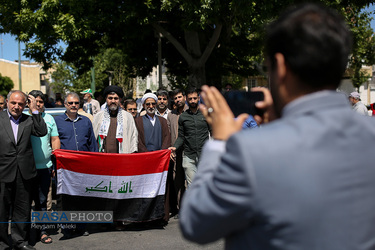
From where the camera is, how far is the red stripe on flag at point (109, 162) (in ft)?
19.5

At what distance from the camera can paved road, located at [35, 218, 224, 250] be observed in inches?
215

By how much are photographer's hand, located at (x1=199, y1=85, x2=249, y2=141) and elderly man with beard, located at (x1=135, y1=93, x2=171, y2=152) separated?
17.5 ft

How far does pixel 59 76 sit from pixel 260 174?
46159 millimetres

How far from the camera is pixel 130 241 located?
5.71 metres

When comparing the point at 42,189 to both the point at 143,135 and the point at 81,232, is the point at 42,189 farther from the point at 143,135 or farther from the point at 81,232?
the point at 143,135

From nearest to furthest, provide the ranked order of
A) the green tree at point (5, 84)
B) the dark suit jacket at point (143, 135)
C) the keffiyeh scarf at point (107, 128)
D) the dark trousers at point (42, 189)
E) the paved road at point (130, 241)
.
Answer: the paved road at point (130, 241) < the dark trousers at point (42, 189) < the keffiyeh scarf at point (107, 128) < the dark suit jacket at point (143, 135) < the green tree at point (5, 84)

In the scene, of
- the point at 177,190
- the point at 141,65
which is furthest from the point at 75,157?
the point at 141,65

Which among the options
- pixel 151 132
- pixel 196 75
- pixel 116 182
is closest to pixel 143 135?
pixel 151 132

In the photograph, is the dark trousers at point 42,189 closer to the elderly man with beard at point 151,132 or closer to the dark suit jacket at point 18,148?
the dark suit jacket at point 18,148

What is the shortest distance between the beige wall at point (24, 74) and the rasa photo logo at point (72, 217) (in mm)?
65031

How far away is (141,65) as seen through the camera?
2052 cm

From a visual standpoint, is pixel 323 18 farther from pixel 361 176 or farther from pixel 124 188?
pixel 124 188

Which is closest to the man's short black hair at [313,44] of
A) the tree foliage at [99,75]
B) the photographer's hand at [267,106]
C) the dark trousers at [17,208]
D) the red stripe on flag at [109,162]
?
the photographer's hand at [267,106]

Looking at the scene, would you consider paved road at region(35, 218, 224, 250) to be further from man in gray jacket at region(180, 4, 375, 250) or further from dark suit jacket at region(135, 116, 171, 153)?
man in gray jacket at region(180, 4, 375, 250)
